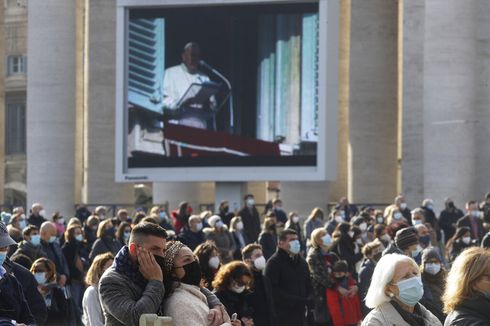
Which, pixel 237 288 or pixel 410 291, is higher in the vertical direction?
pixel 410 291

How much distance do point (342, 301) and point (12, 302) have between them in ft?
38.2

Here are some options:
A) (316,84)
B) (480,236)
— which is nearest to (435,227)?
(480,236)

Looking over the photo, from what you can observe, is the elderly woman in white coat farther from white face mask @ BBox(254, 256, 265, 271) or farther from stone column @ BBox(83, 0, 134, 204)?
stone column @ BBox(83, 0, 134, 204)

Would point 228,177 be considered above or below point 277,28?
below

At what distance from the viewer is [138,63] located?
44.7 metres

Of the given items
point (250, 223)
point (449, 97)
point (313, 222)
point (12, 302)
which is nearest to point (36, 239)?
point (313, 222)

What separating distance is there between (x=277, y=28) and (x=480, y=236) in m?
10.8

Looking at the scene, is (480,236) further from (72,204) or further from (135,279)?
(135,279)

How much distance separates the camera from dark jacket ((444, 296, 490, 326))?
35.0 ft

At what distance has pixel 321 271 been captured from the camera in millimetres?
24234

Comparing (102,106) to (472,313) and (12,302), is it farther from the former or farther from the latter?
(472,313)

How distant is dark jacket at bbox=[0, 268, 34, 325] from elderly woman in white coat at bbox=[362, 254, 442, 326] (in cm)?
284

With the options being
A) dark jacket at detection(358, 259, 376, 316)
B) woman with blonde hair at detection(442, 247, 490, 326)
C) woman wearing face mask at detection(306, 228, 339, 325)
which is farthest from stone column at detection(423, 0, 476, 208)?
woman with blonde hair at detection(442, 247, 490, 326)

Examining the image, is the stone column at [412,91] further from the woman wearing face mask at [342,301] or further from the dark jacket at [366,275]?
the dark jacket at [366,275]
